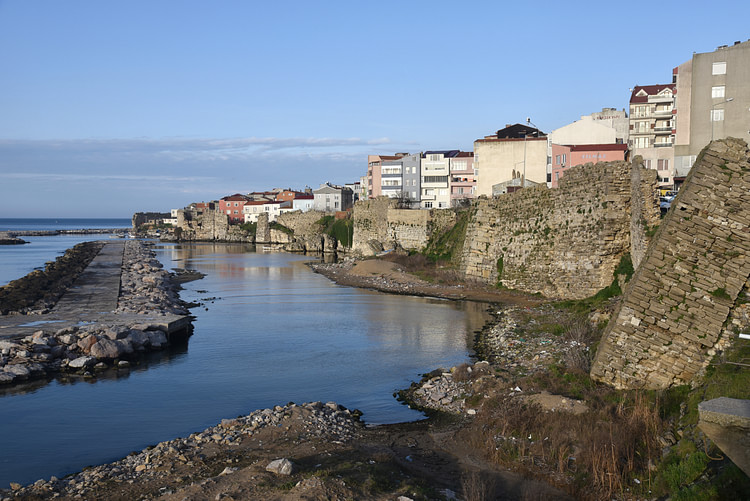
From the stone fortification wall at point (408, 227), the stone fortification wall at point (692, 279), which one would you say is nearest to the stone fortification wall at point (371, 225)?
the stone fortification wall at point (408, 227)

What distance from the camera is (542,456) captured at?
1002 cm

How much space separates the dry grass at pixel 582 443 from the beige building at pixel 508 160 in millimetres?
37623

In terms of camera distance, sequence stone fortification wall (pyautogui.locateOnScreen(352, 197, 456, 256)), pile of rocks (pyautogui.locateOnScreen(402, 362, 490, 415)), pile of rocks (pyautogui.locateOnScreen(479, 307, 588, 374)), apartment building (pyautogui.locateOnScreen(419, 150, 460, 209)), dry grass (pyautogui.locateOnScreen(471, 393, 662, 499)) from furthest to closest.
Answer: apartment building (pyautogui.locateOnScreen(419, 150, 460, 209)), stone fortification wall (pyautogui.locateOnScreen(352, 197, 456, 256)), pile of rocks (pyautogui.locateOnScreen(479, 307, 588, 374)), pile of rocks (pyautogui.locateOnScreen(402, 362, 490, 415)), dry grass (pyautogui.locateOnScreen(471, 393, 662, 499))

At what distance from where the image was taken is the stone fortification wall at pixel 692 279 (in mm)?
10625

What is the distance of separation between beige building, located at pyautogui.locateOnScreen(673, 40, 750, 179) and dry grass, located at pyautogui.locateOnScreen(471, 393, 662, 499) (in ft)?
Result: 85.2

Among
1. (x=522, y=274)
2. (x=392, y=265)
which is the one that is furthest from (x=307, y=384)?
(x=392, y=265)

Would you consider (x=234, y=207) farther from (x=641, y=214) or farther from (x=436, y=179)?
(x=641, y=214)

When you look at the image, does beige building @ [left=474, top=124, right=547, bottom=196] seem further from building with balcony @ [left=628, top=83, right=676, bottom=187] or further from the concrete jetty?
the concrete jetty

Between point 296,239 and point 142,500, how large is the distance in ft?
249

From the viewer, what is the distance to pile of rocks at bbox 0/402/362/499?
9.85m

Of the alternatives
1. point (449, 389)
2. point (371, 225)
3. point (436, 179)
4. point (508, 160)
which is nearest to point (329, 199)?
point (436, 179)

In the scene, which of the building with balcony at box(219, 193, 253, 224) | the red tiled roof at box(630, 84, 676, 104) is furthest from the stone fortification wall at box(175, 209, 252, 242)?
the red tiled roof at box(630, 84, 676, 104)

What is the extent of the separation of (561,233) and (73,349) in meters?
20.4

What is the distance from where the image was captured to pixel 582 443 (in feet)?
32.5
